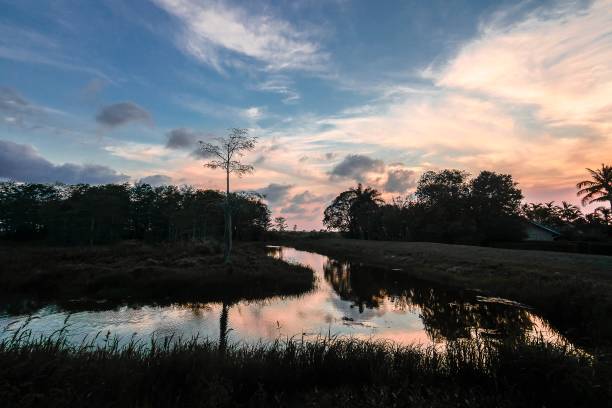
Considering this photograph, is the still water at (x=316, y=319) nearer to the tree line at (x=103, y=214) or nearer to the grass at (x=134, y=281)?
the grass at (x=134, y=281)

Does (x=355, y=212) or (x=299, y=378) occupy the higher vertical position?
(x=355, y=212)

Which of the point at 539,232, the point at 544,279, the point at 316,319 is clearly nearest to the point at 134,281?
the point at 316,319

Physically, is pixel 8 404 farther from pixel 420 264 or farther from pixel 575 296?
pixel 420 264

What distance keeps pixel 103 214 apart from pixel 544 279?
68.1 meters

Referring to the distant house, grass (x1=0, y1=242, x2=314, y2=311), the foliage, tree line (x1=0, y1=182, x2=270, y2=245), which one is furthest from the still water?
the distant house

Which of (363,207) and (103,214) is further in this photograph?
(363,207)

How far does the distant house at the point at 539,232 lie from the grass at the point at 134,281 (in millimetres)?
50475

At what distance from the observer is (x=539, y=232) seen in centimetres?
6116

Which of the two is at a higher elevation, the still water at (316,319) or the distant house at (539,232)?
the distant house at (539,232)

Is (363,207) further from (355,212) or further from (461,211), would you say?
(461,211)

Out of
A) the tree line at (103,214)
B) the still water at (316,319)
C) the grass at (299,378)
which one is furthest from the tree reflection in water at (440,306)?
the tree line at (103,214)

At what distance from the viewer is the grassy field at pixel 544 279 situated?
15.0 m

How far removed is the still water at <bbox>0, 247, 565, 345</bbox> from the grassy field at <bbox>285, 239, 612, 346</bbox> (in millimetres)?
1275

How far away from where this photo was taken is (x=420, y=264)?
39094 millimetres
